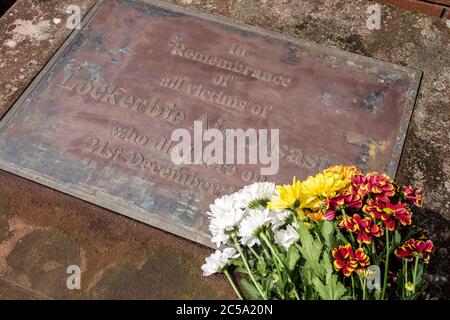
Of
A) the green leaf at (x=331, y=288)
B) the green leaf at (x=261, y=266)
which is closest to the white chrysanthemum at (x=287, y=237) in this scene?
the green leaf at (x=261, y=266)

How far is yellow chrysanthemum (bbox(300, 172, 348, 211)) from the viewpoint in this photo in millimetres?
1671

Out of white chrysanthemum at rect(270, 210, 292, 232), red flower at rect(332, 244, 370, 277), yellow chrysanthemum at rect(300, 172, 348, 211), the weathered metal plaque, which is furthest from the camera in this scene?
the weathered metal plaque

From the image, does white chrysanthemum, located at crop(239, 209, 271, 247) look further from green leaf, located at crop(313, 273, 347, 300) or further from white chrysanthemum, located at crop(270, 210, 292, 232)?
green leaf, located at crop(313, 273, 347, 300)

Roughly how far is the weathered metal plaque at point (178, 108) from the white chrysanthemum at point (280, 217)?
486 millimetres

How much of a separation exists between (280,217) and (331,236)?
0.70 ft

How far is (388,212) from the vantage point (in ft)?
5.25

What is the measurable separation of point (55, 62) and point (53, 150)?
63 centimetres

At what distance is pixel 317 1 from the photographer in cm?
317

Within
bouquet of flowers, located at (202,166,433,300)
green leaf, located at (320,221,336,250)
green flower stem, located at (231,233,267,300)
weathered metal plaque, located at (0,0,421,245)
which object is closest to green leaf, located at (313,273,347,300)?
bouquet of flowers, located at (202,166,433,300)

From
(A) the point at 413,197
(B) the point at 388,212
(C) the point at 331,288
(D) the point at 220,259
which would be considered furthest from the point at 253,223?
(A) the point at 413,197

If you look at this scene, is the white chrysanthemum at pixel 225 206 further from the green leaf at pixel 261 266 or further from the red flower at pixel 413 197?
the red flower at pixel 413 197

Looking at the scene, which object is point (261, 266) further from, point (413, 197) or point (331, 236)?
point (413, 197)

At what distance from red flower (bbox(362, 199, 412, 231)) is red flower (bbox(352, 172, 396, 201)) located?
3 centimetres
